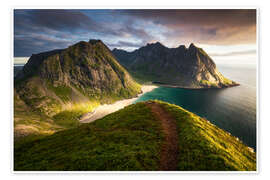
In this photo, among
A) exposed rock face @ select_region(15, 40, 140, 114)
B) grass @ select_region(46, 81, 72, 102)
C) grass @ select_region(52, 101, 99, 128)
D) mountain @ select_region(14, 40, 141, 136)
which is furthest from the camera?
grass @ select_region(46, 81, 72, 102)

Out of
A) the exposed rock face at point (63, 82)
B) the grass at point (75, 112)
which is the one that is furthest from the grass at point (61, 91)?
the grass at point (75, 112)

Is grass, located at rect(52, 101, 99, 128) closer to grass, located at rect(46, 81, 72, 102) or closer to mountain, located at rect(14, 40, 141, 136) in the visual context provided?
mountain, located at rect(14, 40, 141, 136)

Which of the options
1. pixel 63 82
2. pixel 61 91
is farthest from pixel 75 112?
pixel 63 82

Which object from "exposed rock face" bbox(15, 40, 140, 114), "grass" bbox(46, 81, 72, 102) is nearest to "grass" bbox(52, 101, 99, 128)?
"exposed rock face" bbox(15, 40, 140, 114)

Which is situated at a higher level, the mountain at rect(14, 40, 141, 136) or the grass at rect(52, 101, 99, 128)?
the mountain at rect(14, 40, 141, 136)

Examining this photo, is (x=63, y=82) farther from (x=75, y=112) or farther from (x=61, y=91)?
(x=75, y=112)

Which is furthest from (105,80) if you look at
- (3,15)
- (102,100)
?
(3,15)
